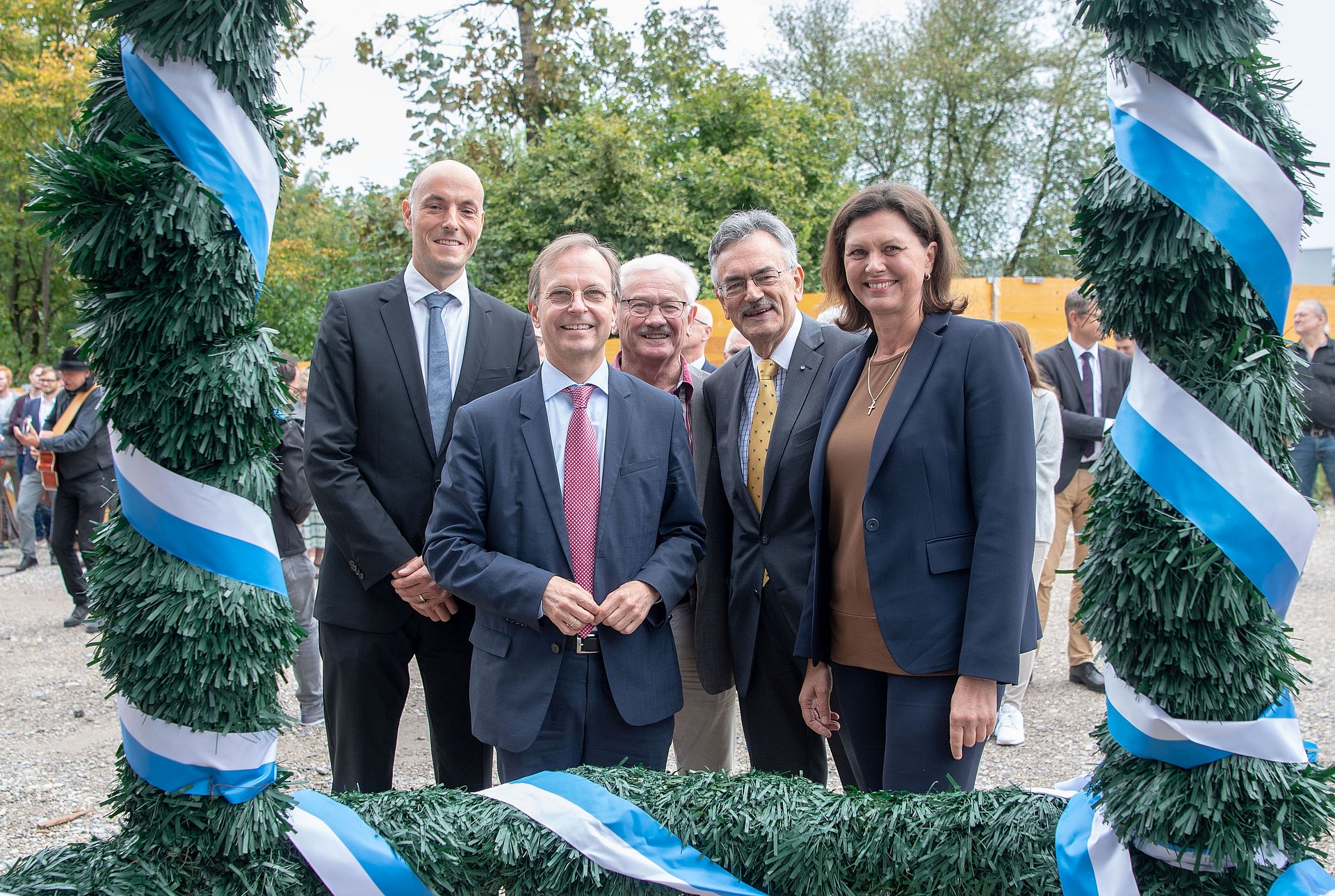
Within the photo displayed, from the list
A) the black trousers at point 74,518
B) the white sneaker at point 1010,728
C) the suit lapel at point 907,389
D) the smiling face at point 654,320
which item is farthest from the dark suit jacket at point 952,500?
the black trousers at point 74,518

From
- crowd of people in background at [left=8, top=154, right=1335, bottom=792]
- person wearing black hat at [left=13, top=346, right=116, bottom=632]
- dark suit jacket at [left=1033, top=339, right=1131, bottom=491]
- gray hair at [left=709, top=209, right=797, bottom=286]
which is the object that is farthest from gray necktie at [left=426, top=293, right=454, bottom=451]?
person wearing black hat at [left=13, top=346, right=116, bottom=632]

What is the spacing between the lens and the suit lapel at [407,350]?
9.40 ft

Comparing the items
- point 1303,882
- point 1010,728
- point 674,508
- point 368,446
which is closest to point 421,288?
point 368,446

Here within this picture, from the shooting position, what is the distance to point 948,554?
7.47ft

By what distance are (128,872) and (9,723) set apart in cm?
454

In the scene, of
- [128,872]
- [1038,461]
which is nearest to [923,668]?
[128,872]

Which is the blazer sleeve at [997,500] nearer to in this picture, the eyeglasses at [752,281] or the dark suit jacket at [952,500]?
the dark suit jacket at [952,500]

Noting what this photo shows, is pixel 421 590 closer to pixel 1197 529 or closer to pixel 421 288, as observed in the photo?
pixel 421 288

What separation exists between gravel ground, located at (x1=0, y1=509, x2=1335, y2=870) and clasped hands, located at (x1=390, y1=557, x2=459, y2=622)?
1229 mm

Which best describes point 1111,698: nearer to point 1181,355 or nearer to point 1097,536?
Result: point 1097,536

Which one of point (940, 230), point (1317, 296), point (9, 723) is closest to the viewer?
point (940, 230)

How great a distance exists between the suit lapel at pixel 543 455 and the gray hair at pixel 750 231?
78cm

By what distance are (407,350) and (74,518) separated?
6201 mm

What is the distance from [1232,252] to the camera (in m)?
1.64
